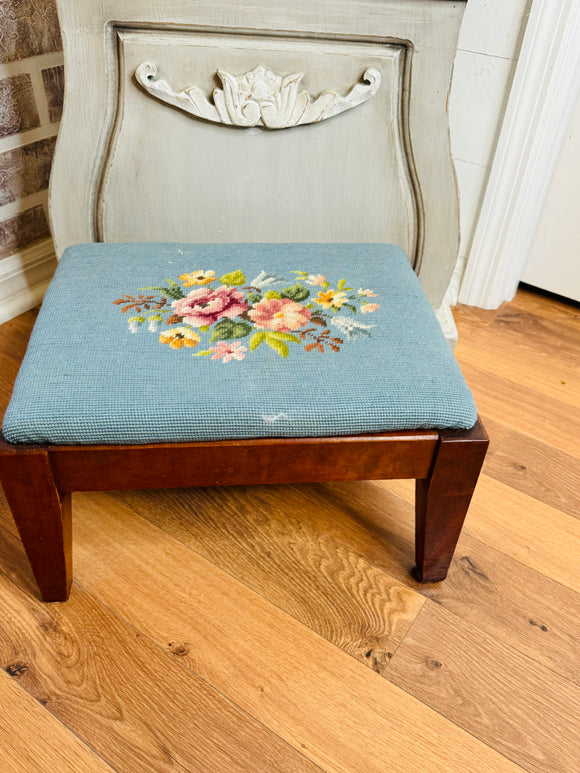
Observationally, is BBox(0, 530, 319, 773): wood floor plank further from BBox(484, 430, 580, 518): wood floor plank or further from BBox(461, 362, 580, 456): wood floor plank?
BBox(461, 362, 580, 456): wood floor plank

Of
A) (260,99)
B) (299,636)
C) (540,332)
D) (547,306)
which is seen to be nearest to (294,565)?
(299,636)

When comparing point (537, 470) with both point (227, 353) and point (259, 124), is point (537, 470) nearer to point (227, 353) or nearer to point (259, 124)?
point (227, 353)

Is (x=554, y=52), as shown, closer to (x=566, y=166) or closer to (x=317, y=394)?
(x=566, y=166)

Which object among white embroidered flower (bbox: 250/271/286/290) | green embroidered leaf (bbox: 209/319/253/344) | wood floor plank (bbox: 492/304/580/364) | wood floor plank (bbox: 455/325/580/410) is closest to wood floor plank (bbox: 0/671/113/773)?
green embroidered leaf (bbox: 209/319/253/344)

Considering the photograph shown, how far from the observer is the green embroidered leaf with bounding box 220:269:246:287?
95cm

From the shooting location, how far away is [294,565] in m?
1.01

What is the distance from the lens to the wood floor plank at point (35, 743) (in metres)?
0.78

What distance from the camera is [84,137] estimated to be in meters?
1.03

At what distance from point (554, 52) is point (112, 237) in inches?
35.0

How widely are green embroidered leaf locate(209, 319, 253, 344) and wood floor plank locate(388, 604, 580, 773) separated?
486 mm

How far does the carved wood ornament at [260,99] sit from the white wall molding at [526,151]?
418 millimetres

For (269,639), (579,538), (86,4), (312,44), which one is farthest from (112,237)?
(579,538)

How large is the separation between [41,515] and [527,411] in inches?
36.9

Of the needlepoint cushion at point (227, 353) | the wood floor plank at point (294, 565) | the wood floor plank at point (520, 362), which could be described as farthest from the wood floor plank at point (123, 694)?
the wood floor plank at point (520, 362)
